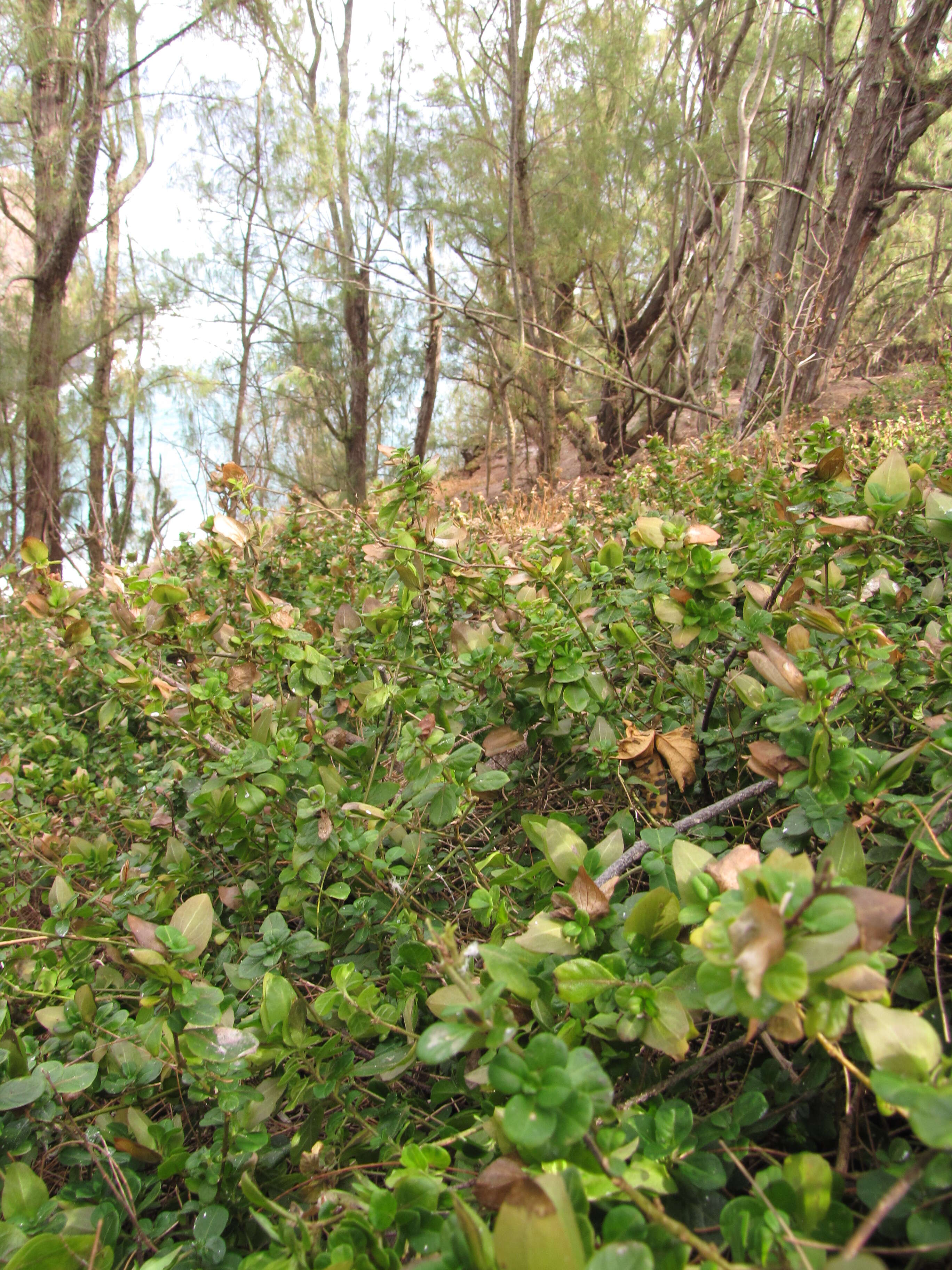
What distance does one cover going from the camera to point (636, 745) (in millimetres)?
989

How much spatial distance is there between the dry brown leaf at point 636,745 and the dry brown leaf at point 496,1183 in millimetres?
554

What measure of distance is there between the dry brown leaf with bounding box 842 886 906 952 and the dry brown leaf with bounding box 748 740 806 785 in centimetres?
29

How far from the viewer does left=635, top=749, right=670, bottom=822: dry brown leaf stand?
988 mm

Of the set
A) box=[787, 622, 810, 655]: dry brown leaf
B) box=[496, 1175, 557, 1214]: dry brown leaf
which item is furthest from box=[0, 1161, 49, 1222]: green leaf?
box=[787, 622, 810, 655]: dry brown leaf

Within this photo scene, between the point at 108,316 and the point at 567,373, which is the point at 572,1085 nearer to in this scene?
the point at 567,373

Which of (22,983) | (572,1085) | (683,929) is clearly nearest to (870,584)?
(683,929)

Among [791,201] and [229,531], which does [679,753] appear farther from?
[791,201]

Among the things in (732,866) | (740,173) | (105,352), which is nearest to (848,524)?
(732,866)

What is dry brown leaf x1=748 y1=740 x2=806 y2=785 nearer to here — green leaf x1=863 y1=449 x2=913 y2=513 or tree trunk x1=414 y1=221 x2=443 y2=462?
green leaf x1=863 y1=449 x2=913 y2=513

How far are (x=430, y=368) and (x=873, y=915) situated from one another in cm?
1060

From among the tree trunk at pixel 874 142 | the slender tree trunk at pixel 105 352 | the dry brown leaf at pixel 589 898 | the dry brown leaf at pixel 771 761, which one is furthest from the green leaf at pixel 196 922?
the slender tree trunk at pixel 105 352

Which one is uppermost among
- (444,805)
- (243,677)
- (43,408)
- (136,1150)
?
(43,408)

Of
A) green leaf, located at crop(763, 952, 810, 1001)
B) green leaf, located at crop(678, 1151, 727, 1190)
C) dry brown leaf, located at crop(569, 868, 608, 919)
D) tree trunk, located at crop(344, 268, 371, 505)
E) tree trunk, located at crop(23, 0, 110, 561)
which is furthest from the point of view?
tree trunk, located at crop(344, 268, 371, 505)

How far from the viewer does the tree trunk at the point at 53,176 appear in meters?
6.70
